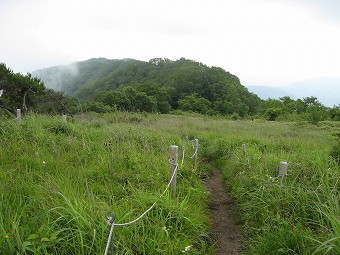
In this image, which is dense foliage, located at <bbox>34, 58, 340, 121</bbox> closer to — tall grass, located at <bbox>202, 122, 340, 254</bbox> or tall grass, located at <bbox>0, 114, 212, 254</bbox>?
tall grass, located at <bbox>202, 122, 340, 254</bbox>

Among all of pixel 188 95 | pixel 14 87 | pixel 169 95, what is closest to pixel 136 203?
pixel 14 87

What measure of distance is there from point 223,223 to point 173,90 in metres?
58.3

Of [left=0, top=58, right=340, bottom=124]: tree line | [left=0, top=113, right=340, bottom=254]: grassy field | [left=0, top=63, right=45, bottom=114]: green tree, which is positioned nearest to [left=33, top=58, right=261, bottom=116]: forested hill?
[left=0, top=58, right=340, bottom=124]: tree line

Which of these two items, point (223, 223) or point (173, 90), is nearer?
point (223, 223)

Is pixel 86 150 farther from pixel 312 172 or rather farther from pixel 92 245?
pixel 312 172

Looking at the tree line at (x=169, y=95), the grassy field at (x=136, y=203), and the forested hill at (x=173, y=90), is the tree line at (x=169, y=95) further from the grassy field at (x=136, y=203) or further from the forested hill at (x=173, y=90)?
the grassy field at (x=136, y=203)

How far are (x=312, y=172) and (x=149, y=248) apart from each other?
10.7 ft

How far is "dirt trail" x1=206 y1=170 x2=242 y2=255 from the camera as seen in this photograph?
10.7ft

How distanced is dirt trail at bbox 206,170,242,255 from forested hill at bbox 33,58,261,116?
3116 centimetres

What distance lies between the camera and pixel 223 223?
153 inches

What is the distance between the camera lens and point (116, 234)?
233 centimetres

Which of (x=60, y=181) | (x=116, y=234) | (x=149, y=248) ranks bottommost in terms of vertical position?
(x=149, y=248)

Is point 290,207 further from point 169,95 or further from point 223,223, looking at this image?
point 169,95

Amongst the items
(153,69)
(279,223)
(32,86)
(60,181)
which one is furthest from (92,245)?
(153,69)
